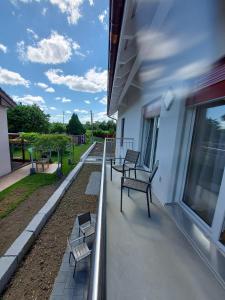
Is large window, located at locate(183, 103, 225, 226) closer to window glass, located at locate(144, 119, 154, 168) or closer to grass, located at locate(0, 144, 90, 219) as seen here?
window glass, located at locate(144, 119, 154, 168)

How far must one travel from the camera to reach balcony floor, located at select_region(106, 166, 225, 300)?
4.14 feet

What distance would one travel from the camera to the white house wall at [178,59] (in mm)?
1564

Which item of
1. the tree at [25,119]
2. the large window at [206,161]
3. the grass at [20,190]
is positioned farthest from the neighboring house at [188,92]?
the tree at [25,119]

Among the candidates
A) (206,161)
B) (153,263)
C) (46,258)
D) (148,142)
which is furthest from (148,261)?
(148,142)

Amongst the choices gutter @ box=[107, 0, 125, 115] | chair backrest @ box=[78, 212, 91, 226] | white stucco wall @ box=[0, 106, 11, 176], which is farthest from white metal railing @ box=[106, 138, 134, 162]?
white stucco wall @ box=[0, 106, 11, 176]

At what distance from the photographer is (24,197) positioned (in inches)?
177

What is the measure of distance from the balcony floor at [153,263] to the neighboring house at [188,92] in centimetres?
35

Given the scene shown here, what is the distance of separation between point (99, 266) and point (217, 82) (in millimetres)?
1874

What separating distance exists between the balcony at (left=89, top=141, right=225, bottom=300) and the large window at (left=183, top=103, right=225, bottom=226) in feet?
1.54

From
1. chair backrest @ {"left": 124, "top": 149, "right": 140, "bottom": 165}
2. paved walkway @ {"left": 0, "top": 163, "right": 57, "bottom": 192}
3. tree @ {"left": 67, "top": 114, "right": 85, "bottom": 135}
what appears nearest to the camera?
chair backrest @ {"left": 124, "top": 149, "right": 140, "bottom": 165}

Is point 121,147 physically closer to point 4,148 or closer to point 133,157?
point 133,157

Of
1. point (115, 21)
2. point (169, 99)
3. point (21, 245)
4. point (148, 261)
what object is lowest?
point (21, 245)

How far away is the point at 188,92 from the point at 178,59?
59 centimetres

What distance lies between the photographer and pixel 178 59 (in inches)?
87.6
